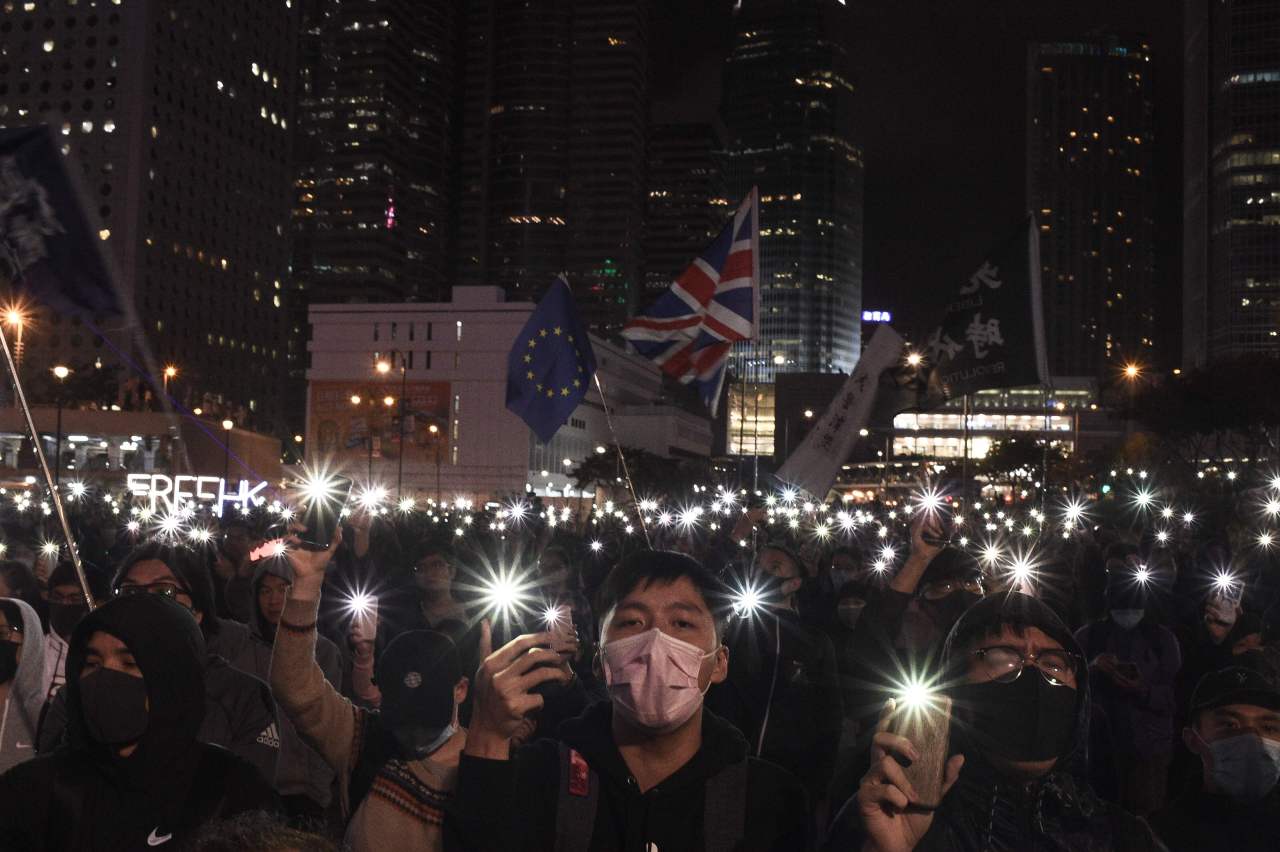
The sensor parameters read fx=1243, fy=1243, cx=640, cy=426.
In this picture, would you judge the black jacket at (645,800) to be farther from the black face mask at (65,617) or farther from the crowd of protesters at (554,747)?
the black face mask at (65,617)

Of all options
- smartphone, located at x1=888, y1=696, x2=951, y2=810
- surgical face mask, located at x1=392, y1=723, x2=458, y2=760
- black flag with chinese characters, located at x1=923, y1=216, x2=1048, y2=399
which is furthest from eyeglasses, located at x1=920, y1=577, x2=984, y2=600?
black flag with chinese characters, located at x1=923, y1=216, x2=1048, y2=399

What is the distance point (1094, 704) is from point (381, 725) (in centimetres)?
453

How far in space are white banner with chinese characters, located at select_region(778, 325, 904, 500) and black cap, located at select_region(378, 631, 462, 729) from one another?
759 cm

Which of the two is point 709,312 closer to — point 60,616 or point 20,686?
point 60,616

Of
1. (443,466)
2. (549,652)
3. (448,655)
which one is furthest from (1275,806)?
(443,466)

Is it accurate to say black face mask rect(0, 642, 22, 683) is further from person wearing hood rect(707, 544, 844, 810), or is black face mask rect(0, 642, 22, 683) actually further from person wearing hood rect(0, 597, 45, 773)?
person wearing hood rect(707, 544, 844, 810)

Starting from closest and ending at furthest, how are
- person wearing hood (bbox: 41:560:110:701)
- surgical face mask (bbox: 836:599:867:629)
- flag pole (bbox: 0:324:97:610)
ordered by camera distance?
1. flag pole (bbox: 0:324:97:610)
2. person wearing hood (bbox: 41:560:110:701)
3. surgical face mask (bbox: 836:599:867:629)

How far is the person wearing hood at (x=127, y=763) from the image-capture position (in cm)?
311

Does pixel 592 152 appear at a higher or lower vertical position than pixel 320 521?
higher

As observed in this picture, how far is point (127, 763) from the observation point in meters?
3.18

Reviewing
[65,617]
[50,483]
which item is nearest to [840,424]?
[65,617]

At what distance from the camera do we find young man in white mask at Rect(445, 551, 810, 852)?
9.93 ft

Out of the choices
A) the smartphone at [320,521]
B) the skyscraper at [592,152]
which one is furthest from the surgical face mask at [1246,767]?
the skyscraper at [592,152]

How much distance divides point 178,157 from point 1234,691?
14597cm
